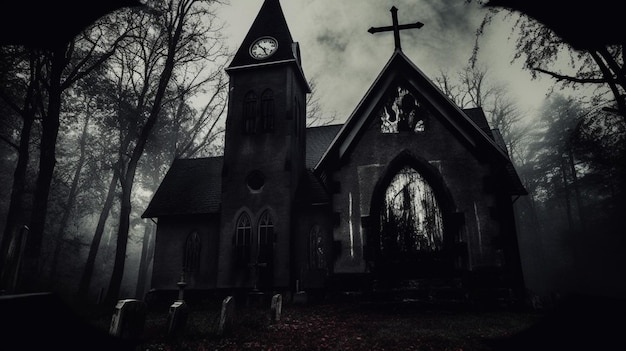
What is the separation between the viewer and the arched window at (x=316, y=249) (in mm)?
18094

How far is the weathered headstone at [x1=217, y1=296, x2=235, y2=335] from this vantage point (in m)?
9.05

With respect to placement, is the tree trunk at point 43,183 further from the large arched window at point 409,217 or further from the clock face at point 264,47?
the large arched window at point 409,217

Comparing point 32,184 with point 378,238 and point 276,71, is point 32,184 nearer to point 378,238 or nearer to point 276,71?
point 276,71

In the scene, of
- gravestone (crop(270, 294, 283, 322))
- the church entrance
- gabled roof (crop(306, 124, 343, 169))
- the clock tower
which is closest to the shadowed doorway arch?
the church entrance

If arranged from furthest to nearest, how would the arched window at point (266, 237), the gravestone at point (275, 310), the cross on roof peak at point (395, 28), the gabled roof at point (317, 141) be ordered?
1. the gabled roof at point (317, 141)
2. the arched window at point (266, 237)
3. the cross on roof peak at point (395, 28)
4. the gravestone at point (275, 310)

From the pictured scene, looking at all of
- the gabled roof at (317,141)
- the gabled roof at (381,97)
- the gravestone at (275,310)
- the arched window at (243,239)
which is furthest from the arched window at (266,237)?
the gravestone at (275,310)

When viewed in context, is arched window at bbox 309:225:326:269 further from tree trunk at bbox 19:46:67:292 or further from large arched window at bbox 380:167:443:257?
tree trunk at bbox 19:46:67:292

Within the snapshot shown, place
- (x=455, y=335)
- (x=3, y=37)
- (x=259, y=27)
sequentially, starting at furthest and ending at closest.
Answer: (x=259, y=27), (x=455, y=335), (x=3, y=37)

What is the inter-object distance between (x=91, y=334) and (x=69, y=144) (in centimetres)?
4797

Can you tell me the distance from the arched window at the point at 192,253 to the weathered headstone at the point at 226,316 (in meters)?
10.8

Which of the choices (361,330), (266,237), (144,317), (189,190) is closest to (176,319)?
(144,317)

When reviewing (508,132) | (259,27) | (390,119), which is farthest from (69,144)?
(508,132)

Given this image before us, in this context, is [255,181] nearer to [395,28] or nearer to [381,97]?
[381,97]

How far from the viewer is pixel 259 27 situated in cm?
2302
